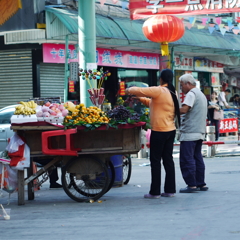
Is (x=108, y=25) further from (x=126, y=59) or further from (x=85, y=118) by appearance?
(x=85, y=118)

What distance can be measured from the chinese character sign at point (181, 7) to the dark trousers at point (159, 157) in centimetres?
819

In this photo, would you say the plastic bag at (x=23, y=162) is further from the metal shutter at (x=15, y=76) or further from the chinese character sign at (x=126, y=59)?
the chinese character sign at (x=126, y=59)

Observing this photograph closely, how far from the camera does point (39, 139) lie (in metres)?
8.65

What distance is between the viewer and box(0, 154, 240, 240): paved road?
634 cm

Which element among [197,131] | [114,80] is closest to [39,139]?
[197,131]

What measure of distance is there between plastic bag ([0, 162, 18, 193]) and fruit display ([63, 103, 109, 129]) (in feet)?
3.73

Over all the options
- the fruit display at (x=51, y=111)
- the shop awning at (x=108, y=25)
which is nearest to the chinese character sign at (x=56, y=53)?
the shop awning at (x=108, y=25)

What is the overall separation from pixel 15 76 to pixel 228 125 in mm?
8155

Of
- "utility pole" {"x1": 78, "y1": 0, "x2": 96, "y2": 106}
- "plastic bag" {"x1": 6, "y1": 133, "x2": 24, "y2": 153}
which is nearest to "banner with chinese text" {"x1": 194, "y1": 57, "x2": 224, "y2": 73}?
"utility pole" {"x1": 78, "y1": 0, "x2": 96, "y2": 106}

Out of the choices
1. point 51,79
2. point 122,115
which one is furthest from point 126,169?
point 51,79

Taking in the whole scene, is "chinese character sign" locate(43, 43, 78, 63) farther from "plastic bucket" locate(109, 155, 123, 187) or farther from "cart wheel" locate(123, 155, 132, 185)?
"plastic bucket" locate(109, 155, 123, 187)

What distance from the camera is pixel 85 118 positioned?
27.7ft

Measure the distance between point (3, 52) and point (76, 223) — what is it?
562 inches

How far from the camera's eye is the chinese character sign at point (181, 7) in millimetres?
16156
